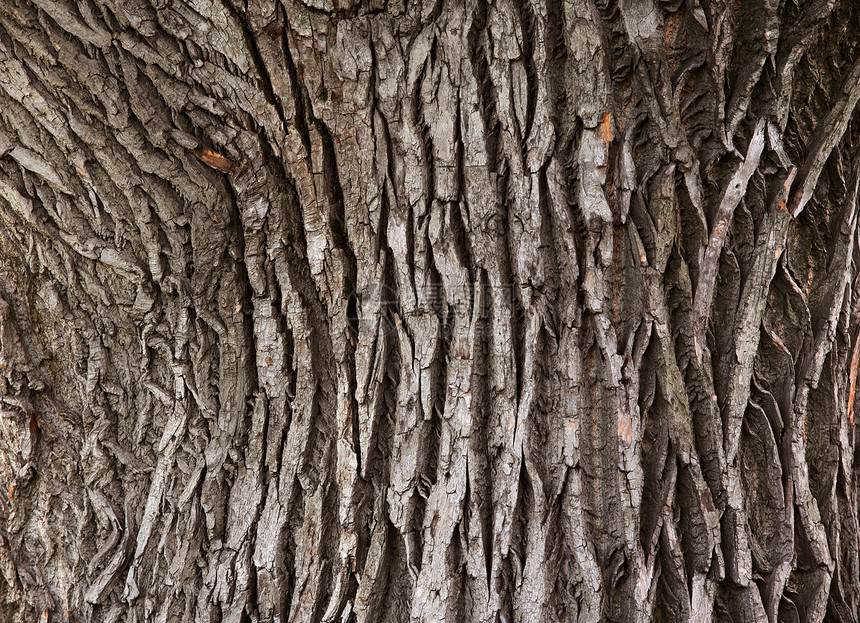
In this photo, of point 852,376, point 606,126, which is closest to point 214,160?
point 606,126

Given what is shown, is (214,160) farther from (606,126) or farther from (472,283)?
(606,126)

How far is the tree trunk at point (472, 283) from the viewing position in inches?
65.9

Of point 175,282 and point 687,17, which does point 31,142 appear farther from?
point 687,17

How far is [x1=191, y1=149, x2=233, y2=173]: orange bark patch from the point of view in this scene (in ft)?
5.82

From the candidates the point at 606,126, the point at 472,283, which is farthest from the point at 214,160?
the point at 606,126

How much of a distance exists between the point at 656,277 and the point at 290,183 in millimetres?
1164

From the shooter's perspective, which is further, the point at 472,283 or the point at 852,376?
Answer: the point at 852,376

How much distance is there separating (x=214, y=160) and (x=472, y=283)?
0.90 meters

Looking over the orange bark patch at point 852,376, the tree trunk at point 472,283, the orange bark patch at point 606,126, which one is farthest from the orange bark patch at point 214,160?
the orange bark patch at point 852,376

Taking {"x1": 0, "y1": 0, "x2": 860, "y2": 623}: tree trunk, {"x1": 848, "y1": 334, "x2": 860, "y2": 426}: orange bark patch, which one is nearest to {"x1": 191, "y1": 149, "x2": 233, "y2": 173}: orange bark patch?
{"x1": 0, "y1": 0, "x2": 860, "y2": 623}: tree trunk

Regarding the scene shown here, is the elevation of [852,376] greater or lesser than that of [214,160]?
lesser

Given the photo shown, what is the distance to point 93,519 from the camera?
193 centimetres

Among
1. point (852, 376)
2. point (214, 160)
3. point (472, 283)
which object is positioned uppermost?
point (214, 160)

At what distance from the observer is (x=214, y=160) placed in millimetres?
1789
